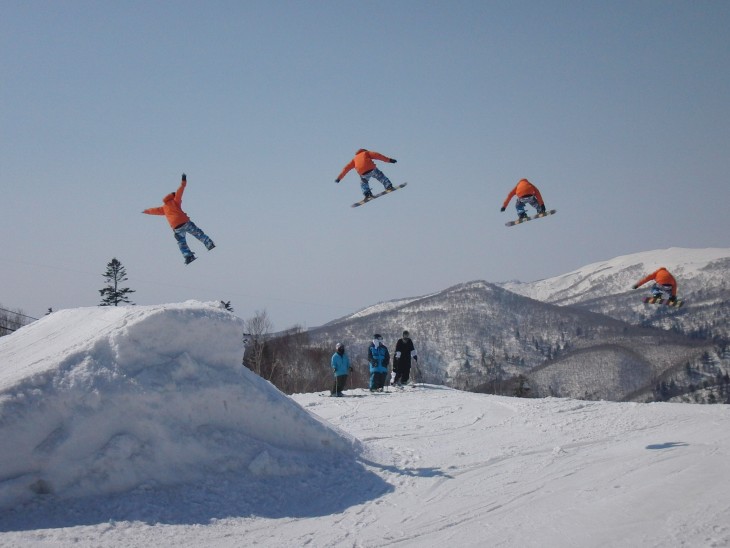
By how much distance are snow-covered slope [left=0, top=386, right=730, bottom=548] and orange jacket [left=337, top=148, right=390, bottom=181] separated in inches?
287

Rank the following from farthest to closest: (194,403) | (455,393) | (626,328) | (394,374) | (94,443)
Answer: (626,328) < (394,374) < (455,393) < (194,403) < (94,443)

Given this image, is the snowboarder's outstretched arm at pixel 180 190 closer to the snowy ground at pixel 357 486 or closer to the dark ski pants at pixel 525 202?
the snowy ground at pixel 357 486

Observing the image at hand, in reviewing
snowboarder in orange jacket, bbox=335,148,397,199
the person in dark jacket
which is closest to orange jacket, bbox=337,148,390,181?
snowboarder in orange jacket, bbox=335,148,397,199

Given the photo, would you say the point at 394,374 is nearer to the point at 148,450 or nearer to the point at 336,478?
the point at 336,478

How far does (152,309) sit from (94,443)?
1.95 m

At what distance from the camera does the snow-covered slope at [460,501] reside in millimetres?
6277

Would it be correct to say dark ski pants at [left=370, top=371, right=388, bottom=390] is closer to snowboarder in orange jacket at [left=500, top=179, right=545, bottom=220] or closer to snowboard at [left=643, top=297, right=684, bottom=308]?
snowboarder in orange jacket at [left=500, top=179, right=545, bottom=220]

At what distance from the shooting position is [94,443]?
6961 millimetres

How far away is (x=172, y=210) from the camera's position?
13.8 metres

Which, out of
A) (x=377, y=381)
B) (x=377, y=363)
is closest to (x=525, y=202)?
(x=377, y=363)

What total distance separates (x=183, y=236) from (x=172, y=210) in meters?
0.72

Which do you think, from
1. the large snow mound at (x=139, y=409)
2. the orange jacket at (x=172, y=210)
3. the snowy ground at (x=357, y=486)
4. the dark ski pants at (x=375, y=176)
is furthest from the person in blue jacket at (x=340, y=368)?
the large snow mound at (x=139, y=409)

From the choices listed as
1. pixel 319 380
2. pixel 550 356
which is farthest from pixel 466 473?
pixel 550 356

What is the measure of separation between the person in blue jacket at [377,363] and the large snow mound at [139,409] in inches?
356
